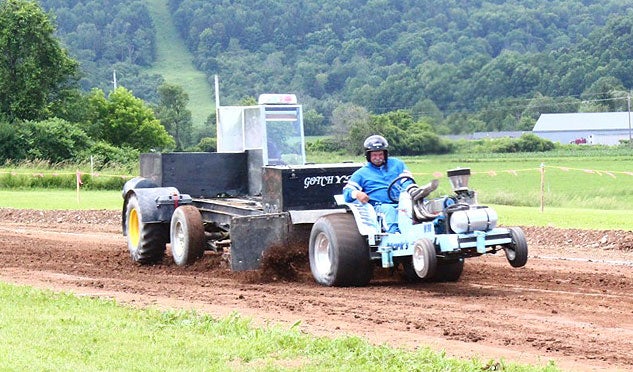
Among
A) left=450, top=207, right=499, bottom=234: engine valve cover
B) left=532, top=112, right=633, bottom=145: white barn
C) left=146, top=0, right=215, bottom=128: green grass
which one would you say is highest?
left=146, top=0, right=215, bottom=128: green grass

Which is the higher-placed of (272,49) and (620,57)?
(272,49)

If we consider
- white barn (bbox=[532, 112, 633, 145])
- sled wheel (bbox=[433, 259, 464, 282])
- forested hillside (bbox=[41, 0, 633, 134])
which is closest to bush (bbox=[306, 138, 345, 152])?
forested hillside (bbox=[41, 0, 633, 134])

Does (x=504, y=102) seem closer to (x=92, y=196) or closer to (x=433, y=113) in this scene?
(x=433, y=113)

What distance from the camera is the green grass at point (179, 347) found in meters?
8.34

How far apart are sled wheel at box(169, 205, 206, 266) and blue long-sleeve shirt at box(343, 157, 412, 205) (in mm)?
3154

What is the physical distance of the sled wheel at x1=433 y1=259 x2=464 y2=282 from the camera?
13828mm

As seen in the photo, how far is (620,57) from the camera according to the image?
1895 cm

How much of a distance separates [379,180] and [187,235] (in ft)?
11.7

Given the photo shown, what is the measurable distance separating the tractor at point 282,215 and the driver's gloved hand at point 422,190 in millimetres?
82

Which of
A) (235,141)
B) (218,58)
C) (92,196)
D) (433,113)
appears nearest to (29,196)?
(92,196)

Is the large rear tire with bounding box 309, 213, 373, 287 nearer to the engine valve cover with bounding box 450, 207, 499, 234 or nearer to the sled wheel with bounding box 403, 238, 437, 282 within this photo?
the sled wheel with bounding box 403, 238, 437, 282

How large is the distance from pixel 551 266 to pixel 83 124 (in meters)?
46.8

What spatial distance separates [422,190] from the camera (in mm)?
12812

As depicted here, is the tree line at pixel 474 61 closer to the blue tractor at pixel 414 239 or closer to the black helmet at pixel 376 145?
the black helmet at pixel 376 145
